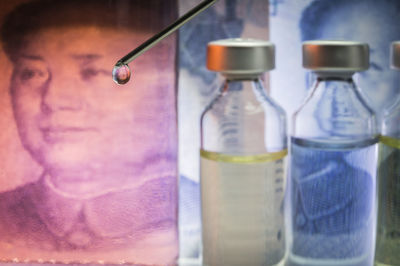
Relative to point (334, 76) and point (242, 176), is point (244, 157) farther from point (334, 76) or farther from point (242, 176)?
point (334, 76)

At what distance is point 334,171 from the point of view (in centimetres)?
74

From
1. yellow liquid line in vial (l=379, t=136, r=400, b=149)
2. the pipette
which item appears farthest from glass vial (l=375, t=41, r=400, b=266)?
the pipette

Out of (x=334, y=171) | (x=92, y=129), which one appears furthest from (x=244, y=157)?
(x=92, y=129)

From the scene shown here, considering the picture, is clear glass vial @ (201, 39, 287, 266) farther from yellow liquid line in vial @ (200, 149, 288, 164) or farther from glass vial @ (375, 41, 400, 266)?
glass vial @ (375, 41, 400, 266)

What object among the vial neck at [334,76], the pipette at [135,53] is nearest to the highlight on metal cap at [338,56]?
the vial neck at [334,76]

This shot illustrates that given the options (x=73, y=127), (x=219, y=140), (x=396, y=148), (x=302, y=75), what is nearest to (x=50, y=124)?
(x=73, y=127)

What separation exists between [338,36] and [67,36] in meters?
0.40

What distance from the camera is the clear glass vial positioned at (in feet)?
2.34

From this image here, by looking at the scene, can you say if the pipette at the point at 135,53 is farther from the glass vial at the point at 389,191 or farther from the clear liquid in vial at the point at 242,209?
the glass vial at the point at 389,191

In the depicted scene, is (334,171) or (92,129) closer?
(334,171)

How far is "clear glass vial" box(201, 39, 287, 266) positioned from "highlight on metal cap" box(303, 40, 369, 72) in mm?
54

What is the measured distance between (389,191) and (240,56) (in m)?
0.28

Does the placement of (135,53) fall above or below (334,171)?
above

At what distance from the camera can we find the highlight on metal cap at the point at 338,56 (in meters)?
0.66
